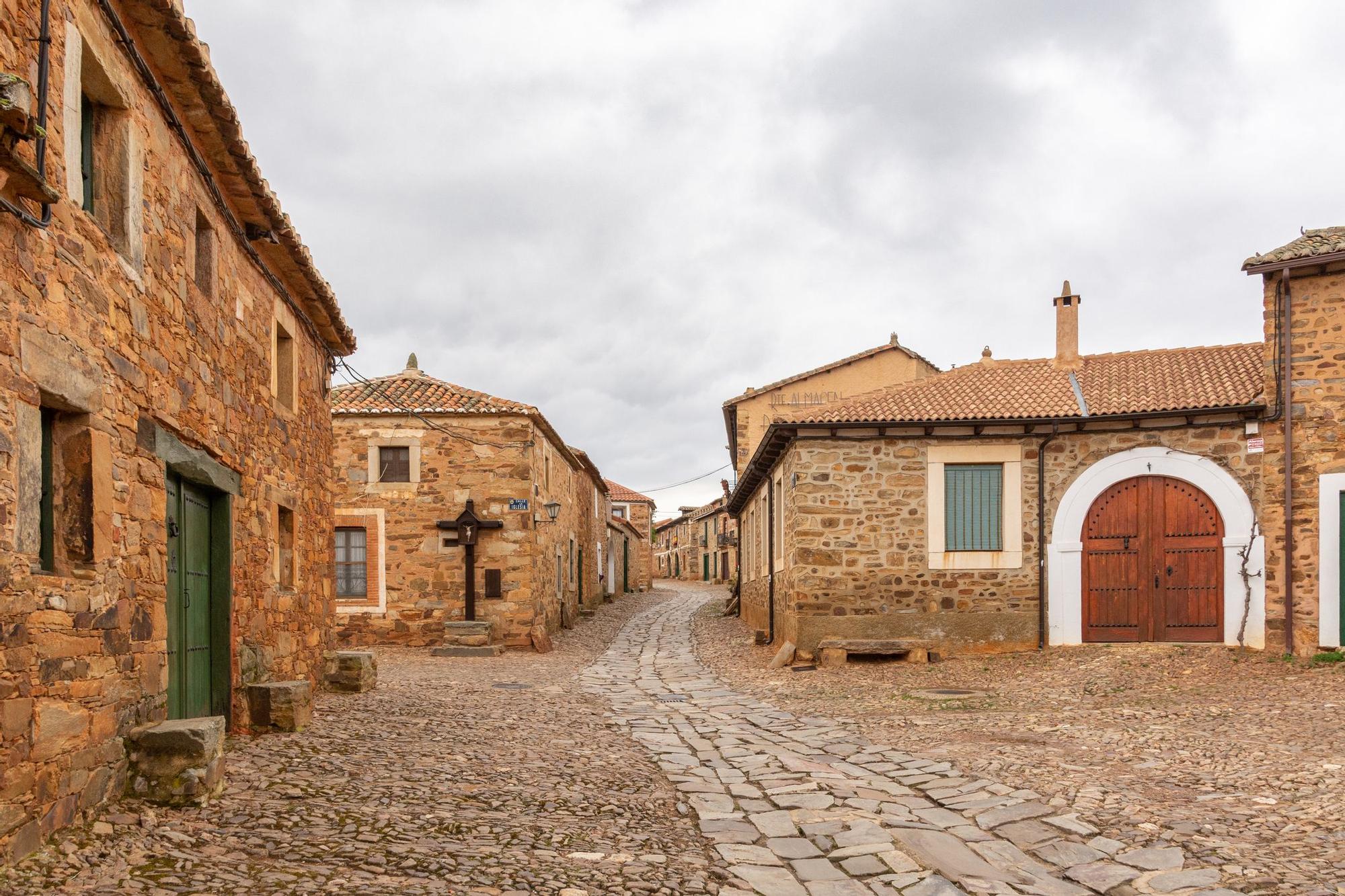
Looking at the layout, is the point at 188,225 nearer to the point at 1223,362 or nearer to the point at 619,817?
the point at 619,817

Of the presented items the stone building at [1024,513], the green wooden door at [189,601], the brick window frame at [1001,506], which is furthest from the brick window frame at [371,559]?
the green wooden door at [189,601]

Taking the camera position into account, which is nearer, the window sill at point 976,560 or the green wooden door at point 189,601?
the green wooden door at point 189,601

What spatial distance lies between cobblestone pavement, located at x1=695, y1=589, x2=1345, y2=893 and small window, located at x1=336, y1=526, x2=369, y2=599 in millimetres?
6915

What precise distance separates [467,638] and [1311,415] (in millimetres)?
12698

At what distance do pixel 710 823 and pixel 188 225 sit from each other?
531 cm

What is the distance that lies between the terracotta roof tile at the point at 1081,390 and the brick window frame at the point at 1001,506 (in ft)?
1.79

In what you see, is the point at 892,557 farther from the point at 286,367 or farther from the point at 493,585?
the point at 286,367

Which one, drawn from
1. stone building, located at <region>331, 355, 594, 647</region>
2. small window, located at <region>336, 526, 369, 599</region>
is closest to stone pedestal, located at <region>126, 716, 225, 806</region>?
stone building, located at <region>331, 355, 594, 647</region>

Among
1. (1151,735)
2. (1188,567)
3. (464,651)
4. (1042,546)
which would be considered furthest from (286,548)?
(1188,567)

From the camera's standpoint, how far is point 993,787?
20.5ft

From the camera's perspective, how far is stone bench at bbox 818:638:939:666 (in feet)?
43.5

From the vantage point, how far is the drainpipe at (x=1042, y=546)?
13.4m

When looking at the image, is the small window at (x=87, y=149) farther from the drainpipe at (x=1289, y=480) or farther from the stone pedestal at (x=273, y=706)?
the drainpipe at (x=1289, y=480)

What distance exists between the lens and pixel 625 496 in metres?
53.6
